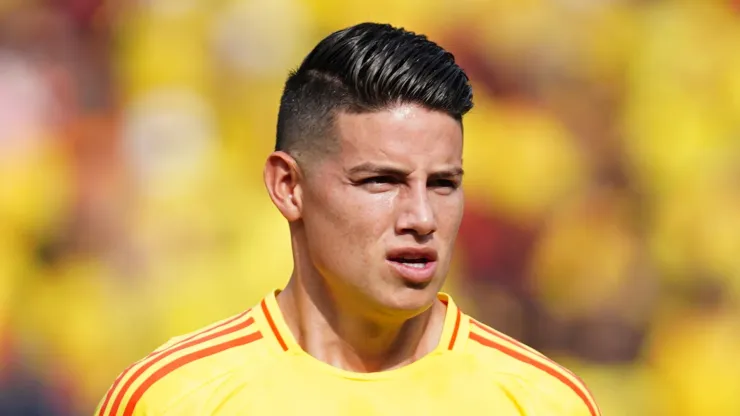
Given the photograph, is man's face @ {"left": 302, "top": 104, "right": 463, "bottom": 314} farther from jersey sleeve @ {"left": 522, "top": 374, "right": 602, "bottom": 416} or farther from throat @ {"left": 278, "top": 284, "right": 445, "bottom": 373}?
jersey sleeve @ {"left": 522, "top": 374, "right": 602, "bottom": 416}

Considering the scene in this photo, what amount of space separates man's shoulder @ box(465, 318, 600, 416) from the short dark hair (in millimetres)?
509

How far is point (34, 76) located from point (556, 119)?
2.09 m

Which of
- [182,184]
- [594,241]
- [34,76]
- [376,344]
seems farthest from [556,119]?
[376,344]

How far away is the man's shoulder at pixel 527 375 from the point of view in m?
2.41

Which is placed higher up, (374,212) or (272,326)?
(374,212)

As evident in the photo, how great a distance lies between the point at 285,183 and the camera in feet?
7.91

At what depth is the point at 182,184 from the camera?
460cm

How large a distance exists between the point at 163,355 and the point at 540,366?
786 mm

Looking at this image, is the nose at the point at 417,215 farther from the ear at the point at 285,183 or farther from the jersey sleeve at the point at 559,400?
the jersey sleeve at the point at 559,400

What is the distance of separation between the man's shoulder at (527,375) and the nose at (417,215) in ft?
1.30

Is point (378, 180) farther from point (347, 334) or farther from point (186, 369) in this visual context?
point (186, 369)

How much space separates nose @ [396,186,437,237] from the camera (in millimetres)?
2182

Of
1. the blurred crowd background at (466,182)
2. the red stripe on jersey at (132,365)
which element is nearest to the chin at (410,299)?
the red stripe on jersey at (132,365)

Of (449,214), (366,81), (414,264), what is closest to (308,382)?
(414,264)
